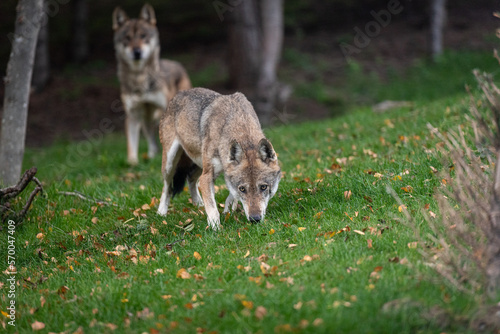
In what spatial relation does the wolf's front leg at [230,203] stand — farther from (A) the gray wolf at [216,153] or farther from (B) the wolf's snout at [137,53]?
(B) the wolf's snout at [137,53]

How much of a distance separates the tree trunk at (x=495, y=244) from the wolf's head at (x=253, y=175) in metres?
2.47

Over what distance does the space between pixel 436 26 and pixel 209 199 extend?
1302 cm

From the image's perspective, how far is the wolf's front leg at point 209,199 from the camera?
605 cm

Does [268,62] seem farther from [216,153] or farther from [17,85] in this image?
[216,153]

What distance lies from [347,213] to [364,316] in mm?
2068

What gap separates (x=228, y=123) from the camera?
650cm

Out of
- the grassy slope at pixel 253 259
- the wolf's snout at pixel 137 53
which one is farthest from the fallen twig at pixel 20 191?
the wolf's snout at pixel 137 53

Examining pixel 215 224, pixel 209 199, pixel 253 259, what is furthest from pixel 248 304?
pixel 209 199

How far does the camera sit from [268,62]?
1398cm

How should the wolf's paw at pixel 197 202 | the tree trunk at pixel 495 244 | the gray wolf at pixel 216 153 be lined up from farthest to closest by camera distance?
1. the wolf's paw at pixel 197 202
2. the gray wolf at pixel 216 153
3. the tree trunk at pixel 495 244

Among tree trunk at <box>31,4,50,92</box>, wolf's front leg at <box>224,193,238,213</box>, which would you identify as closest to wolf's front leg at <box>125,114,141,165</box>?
wolf's front leg at <box>224,193,238,213</box>

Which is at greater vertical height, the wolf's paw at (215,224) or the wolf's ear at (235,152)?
the wolf's ear at (235,152)

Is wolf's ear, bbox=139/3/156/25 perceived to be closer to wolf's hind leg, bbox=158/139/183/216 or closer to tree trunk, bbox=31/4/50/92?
wolf's hind leg, bbox=158/139/183/216

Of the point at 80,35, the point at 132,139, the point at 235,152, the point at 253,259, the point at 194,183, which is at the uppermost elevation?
the point at 235,152
